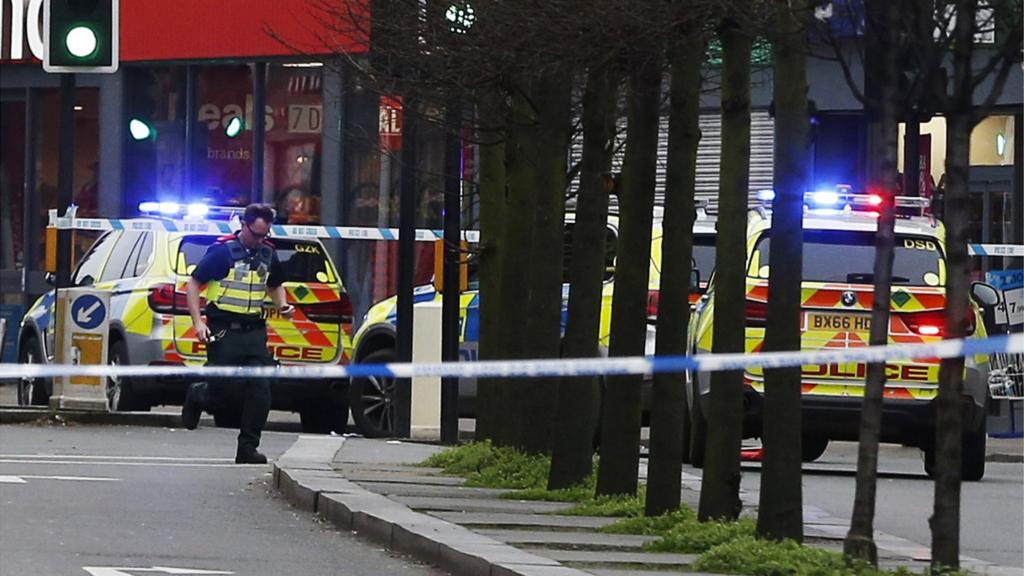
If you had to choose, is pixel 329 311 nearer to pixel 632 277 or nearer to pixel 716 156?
pixel 632 277

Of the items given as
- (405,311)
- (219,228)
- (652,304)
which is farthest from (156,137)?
(652,304)

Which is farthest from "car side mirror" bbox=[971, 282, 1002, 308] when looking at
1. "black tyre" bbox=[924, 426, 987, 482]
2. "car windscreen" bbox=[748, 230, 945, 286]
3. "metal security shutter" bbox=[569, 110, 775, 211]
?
"metal security shutter" bbox=[569, 110, 775, 211]

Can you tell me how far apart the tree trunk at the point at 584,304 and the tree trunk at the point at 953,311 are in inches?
162

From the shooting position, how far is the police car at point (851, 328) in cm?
1548

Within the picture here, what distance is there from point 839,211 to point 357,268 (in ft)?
40.2

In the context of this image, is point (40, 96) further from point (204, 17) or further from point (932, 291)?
point (932, 291)

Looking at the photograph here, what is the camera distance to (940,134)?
81.6ft

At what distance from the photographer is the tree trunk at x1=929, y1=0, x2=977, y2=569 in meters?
8.11

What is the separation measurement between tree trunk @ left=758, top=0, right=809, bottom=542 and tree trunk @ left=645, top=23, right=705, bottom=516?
143cm

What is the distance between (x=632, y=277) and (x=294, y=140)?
1761 centimetres

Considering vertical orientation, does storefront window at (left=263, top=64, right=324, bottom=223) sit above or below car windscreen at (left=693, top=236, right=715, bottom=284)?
above

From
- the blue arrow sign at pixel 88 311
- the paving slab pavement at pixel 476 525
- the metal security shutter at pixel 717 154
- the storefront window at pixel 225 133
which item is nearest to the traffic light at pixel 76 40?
the paving slab pavement at pixel 476 525

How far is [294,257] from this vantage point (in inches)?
779

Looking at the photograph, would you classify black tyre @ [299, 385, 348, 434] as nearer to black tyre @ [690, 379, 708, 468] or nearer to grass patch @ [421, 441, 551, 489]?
black tyre @ [690, 379, 708, 468]
